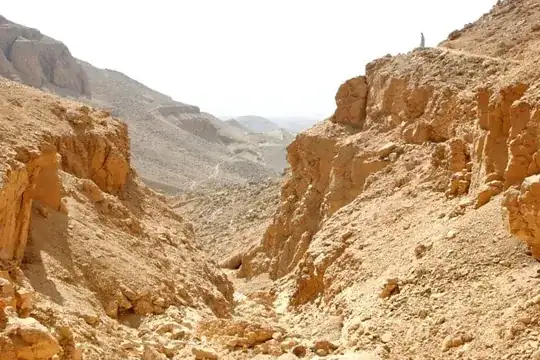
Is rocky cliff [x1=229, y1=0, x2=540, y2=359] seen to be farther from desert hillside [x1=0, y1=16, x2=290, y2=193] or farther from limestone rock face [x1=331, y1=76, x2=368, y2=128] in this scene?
desert hillside [x1=0, y1=16, x2=290, y2=193]

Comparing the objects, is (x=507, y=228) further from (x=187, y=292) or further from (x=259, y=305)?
(x=259, y=305)

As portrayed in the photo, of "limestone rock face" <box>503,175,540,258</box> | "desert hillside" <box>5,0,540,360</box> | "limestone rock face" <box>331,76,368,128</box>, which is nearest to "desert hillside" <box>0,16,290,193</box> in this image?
"limestone rock face" <box>331,76,368,128</box>

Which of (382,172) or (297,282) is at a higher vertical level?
(382,172)

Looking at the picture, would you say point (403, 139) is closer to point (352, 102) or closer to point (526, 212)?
point (352, 102)

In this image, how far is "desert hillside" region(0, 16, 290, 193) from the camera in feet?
220

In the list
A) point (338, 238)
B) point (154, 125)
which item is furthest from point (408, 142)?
point (154, 125)

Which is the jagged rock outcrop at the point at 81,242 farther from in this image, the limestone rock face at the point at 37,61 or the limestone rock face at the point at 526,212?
the limestone rock face at the point at 37,61

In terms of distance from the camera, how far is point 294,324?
1376 centimetres

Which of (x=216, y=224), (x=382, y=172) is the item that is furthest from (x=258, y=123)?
(x=382, y=172)

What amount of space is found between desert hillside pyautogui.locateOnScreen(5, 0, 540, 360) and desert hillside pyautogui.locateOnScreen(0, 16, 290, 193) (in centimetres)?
4197

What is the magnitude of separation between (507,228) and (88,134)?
11110 mm

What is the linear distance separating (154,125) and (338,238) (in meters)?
69.2

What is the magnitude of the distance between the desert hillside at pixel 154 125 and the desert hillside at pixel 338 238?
42.0 metres

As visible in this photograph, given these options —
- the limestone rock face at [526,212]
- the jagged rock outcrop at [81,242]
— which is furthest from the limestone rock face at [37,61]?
the limestone rock face at [526,212]
